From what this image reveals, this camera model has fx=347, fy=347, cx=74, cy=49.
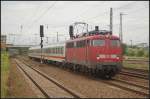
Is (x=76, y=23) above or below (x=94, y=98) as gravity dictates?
above

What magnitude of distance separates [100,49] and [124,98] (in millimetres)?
8905

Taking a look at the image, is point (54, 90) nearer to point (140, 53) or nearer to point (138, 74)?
point (138, 74)

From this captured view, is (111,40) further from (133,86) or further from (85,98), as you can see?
(85,98)

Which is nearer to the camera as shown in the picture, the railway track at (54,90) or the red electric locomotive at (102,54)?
the railway track at (54,90)

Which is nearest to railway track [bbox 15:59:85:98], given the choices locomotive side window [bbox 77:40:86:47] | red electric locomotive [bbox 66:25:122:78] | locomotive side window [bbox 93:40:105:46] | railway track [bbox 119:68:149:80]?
red electric locomotive [bbox 66:25:122:78]

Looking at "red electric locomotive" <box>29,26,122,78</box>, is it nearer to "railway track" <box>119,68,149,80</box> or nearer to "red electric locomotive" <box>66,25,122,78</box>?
"red electric locomotive" <box>66,25,122,78</box>

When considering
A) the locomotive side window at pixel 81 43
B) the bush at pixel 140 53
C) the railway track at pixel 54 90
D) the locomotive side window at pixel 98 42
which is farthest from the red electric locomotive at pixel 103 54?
the bush at pixel 140 53

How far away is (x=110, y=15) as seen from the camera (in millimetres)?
39938

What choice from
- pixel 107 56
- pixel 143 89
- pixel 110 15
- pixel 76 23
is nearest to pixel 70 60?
pixel 76 23

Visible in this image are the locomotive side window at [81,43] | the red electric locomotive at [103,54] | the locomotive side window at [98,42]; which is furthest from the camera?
the locomotive side window at [81,43]

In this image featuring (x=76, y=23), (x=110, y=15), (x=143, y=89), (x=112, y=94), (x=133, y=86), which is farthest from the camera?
(x=110, y=15)

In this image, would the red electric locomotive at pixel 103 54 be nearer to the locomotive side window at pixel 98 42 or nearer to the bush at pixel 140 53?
the locomotive side window at pixel 98 42

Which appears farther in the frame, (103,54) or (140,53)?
(140,53)

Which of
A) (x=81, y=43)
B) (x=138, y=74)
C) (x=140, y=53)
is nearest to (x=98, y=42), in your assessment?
(x=81, y=43)
